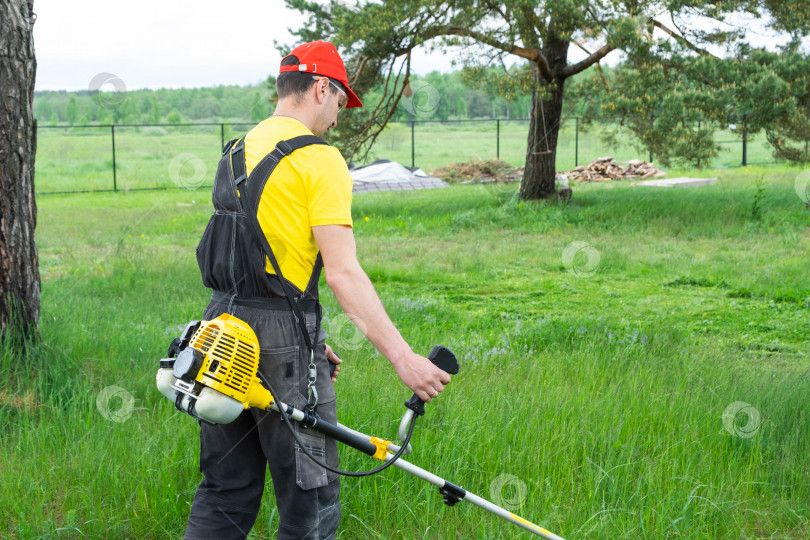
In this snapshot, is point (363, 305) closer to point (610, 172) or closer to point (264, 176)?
point (264, 176)

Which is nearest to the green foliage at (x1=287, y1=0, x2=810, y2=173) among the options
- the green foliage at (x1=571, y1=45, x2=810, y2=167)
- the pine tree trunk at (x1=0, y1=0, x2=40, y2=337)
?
the green foliage at (x1=571, y1=45, x2=810, y2=167)

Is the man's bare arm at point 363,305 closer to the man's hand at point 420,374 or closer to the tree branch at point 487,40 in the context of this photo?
the man's hand at point 420,374

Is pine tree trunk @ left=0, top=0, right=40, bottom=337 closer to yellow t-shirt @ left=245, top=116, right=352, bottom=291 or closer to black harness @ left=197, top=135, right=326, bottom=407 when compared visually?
black harness @ left=197, top=135, right=326, bottom=407

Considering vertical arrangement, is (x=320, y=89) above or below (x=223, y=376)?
above

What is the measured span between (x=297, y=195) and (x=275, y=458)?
90cm

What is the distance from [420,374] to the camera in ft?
8.17

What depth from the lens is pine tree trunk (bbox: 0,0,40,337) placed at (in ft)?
15.0

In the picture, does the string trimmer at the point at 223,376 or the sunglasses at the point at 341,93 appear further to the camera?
the sunglasses at the point at 341,93

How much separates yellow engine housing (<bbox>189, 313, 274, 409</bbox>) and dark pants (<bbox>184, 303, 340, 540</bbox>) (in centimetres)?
12

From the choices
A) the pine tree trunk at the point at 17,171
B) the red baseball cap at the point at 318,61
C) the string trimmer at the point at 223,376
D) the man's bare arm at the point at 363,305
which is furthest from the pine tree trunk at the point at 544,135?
the string trimmer at the point at 223,376

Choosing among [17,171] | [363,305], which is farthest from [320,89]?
[17,171]

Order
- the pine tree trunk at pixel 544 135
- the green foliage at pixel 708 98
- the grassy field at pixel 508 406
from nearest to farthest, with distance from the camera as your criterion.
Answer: the grassy field at pixel 508 406 < the green foliage at pixel 708 98 < the pine tree trunk at pixel 544 135

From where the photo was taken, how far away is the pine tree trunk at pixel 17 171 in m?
4.57

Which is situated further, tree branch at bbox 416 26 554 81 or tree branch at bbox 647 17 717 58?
tree branch at bbox 416 26 554 81
